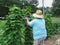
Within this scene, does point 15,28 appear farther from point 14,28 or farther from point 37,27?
point 37,27

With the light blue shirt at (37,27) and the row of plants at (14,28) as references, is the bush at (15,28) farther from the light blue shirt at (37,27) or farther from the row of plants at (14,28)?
the light blue shirt at (37,27)

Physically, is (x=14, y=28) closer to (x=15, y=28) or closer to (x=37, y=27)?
(x=15, y=28)

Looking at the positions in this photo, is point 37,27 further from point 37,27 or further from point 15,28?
point 15,28

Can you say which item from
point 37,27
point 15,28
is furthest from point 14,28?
point 37,27

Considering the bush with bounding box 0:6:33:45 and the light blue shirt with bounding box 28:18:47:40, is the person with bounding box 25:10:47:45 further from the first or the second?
the bush with bounding box 0:6:33:45

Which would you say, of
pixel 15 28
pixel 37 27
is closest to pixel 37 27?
pixel 37 27

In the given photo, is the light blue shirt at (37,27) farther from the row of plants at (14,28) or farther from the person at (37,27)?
the row of plants at (14,28)

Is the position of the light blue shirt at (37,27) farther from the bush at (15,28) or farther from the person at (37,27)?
the bush at (15,28)

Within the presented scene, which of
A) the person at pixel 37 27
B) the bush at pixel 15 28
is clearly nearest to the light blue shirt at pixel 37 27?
the person at pixel 37 27

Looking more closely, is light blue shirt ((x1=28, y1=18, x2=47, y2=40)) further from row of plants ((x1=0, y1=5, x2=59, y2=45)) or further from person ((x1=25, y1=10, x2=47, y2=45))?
row of plants ((x1=0, y1=5, x2=59, y2=45))

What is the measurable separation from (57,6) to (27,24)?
1096cm

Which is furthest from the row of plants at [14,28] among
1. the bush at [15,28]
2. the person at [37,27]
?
the person at [37,27]

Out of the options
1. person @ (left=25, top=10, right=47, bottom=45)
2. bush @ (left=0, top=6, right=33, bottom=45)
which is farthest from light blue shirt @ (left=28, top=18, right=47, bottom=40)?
bush @ (left=0, top=6, right=33, bottom=45)

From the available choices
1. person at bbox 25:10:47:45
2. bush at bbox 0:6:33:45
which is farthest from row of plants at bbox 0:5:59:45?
person at bbox 25:10:47:45
